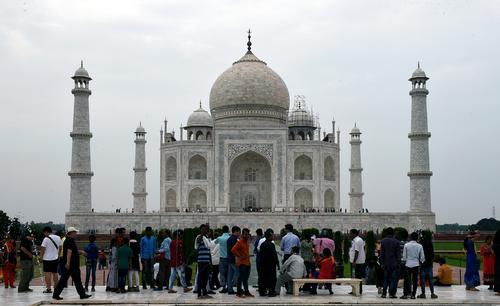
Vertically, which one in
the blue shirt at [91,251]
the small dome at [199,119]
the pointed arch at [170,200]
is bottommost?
the blue shirt at [91,251]

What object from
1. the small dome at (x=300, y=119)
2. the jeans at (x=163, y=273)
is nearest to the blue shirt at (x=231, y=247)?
the jeans at (x=163, y=273)

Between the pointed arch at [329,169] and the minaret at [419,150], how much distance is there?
558 centimetres

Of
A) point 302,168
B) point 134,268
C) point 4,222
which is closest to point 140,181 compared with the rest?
point 302,168

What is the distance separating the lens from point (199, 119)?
37.0 meters

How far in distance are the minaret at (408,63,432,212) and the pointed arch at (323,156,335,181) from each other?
18.3 feet

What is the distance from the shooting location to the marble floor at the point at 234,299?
28.0ft

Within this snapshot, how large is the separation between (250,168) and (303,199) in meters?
3.13

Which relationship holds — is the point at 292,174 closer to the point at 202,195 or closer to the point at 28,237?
the point at 202,195

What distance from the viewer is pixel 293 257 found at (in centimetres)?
927

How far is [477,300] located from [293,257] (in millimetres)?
2395

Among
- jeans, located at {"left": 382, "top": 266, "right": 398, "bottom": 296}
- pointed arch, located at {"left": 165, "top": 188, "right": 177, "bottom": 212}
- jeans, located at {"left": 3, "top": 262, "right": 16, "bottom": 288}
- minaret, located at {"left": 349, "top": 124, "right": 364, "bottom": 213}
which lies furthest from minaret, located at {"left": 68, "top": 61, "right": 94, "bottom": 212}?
jeans, located at {"left": 382, "top": 266, "right": 398, "bottom": 296}

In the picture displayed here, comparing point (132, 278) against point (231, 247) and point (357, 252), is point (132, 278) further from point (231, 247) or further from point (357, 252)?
point (357, 252)

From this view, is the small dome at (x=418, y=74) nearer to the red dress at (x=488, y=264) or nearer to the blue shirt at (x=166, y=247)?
the red dress at (x=488, y=264)

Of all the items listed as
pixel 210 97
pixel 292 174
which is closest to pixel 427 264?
pixel 292 174
